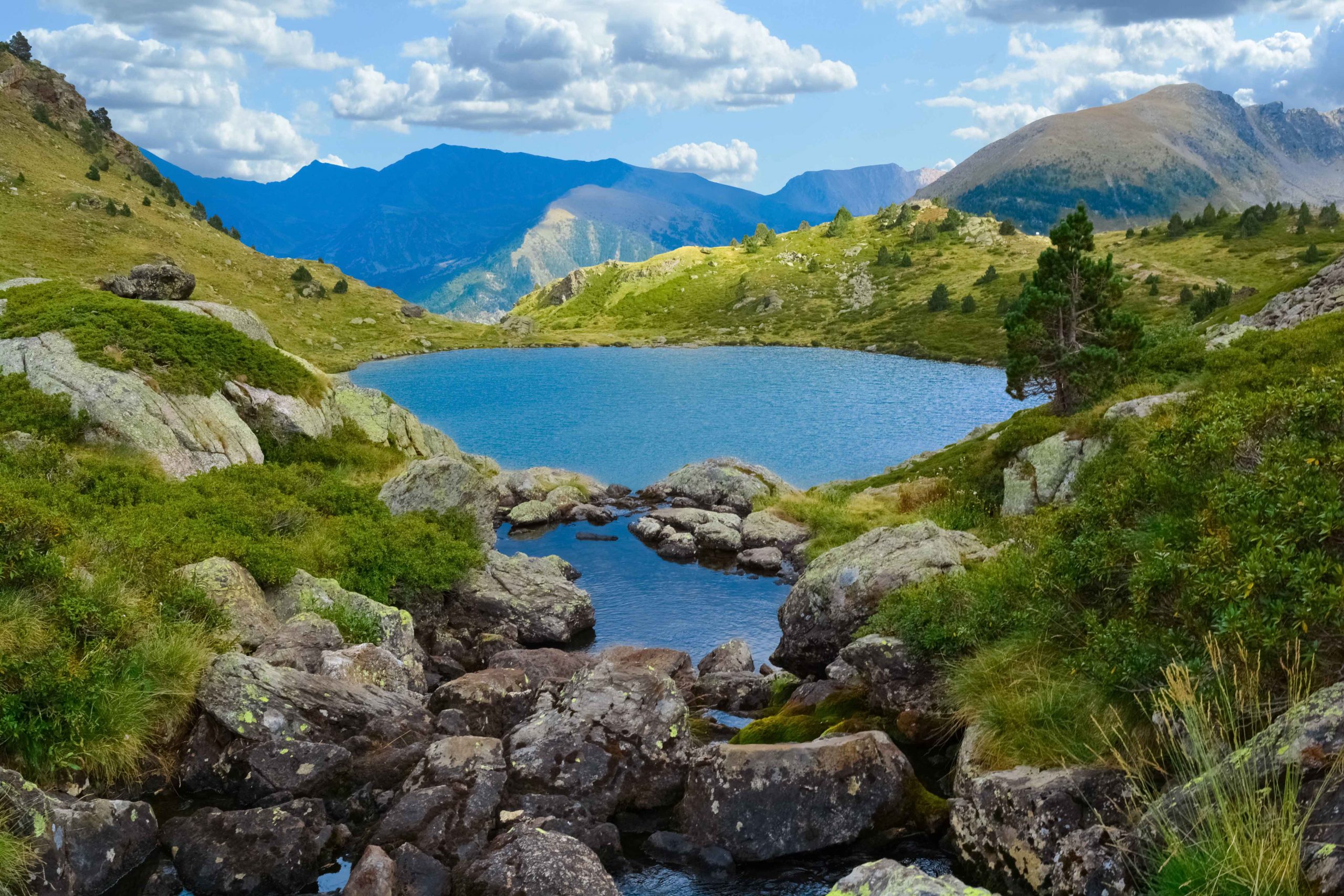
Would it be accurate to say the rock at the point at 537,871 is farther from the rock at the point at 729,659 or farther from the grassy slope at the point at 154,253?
the grassy slope at the point at 154,253

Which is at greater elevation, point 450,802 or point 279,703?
point 279,703

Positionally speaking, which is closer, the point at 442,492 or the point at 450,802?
the point at 450,802

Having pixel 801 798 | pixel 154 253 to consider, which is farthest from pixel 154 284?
pixel 154 253

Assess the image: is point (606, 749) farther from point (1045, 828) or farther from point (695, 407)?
point (695, 407)

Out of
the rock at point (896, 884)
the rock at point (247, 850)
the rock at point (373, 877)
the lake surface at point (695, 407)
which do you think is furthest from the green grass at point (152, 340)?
the rock at point (896, 884)

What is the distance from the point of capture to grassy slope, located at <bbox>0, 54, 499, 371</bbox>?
138 metres

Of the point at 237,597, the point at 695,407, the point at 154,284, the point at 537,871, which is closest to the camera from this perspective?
the point at 537,871

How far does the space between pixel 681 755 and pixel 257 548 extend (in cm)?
1541

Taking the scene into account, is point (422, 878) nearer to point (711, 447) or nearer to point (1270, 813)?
point (1270, 813)

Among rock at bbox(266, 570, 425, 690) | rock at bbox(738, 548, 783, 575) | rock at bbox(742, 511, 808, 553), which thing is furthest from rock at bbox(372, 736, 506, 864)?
rock at bbox(742, 511, 808, 553)

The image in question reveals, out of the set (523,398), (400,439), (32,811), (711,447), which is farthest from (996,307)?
(32,811)

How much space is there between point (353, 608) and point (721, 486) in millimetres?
33031

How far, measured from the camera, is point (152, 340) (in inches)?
1524

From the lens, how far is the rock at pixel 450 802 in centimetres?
1636
